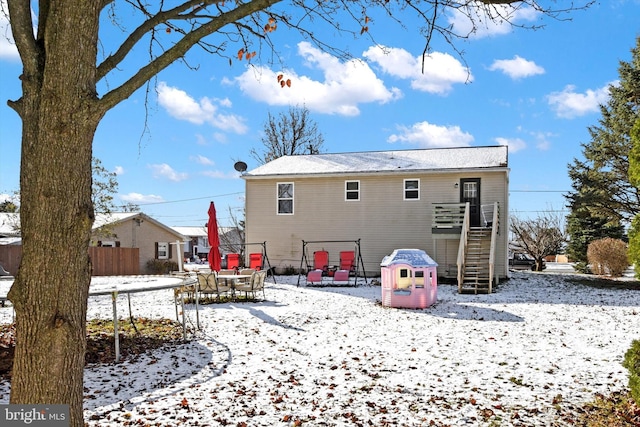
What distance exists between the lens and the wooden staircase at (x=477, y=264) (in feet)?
51.6

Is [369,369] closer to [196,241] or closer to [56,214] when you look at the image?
[56,214]

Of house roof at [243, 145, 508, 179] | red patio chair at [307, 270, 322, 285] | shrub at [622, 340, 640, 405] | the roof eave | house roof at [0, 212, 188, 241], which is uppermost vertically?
house roof at [243, 145, 508, 179]

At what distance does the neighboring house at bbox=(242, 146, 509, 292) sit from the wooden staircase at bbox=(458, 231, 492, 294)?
0.06 meters

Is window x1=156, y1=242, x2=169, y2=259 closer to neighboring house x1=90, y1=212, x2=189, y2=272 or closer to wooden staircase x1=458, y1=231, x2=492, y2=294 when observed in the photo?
neighboring house x1=90, y1=212, x2=189, y2=272

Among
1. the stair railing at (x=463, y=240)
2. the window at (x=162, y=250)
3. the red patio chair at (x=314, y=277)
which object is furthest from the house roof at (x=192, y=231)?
the stair railing at (x=463, y=240)

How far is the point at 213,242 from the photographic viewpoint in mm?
13336

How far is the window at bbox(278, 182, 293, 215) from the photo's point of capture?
72.1 feet

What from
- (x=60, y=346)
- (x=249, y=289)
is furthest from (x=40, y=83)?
(x=249, y=289)

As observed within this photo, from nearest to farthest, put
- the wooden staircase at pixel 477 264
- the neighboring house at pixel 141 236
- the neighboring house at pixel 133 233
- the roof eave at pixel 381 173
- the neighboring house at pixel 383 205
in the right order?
the wooden staircase at pixel 477 264
the roof eave at pixel 381 173
the neighboring house at pixel 383 205
the neighboring house at pixel 133 233
the neighboring house at pixel 141 236

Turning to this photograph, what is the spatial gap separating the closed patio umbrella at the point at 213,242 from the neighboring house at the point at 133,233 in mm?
16964

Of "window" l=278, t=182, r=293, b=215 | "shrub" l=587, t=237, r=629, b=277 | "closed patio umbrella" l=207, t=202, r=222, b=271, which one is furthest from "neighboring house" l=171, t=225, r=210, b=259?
"closed patio umbrella" l=207, t=202, r=222, b=271

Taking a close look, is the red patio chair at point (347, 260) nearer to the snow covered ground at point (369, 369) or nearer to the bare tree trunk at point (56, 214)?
the snow covered ground at point (369, 369)

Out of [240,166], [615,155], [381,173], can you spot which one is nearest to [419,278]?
[381,173]

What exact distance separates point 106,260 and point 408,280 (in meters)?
20.7
